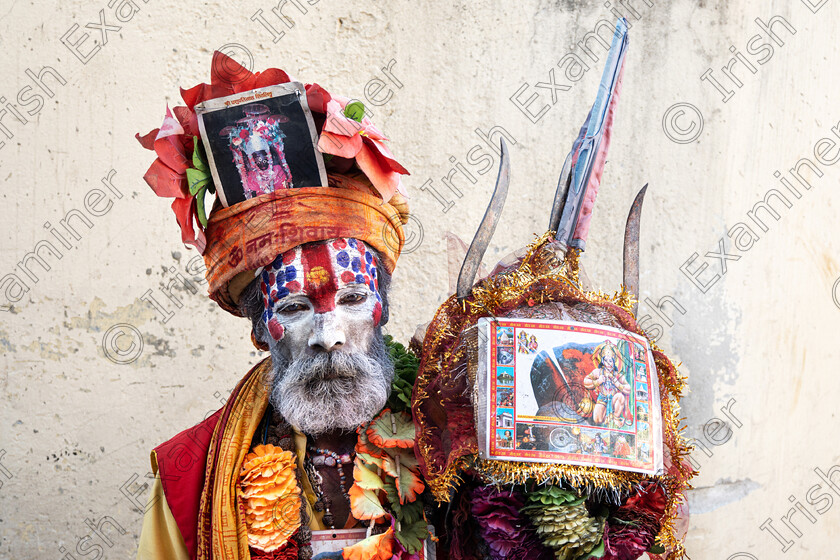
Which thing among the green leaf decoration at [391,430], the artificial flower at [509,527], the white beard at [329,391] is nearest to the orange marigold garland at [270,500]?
the white beard at [329,391]

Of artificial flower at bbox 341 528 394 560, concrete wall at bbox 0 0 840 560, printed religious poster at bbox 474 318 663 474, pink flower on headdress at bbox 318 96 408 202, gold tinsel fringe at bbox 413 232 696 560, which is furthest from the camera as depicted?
concrete wall at bbox 0 0 840 560

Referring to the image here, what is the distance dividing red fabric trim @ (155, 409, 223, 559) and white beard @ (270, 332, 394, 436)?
32cm

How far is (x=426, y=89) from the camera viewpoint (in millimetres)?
4062

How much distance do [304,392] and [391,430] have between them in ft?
1.00

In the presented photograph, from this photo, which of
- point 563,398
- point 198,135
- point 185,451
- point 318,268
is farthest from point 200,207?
point 563,398

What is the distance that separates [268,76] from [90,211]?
1.42 meters

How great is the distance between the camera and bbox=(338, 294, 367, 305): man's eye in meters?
2.52

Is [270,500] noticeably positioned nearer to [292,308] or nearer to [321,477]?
[321,477]

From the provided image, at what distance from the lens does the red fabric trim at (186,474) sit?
2.51 m

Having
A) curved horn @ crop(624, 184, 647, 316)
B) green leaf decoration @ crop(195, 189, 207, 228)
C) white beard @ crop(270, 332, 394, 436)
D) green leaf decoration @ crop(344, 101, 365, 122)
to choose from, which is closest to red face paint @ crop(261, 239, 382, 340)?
white beard @ crop(270, 332, 394, 436)

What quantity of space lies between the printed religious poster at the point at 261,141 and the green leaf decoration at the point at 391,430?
2.55 ft

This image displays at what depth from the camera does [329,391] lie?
8.11 feet

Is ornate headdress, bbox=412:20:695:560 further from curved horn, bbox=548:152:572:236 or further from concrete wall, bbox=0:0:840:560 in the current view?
concrete wall, bbox=0:0:840:560

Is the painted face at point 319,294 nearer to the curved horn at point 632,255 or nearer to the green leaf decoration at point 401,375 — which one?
the green leaf decoration at point 401,375
